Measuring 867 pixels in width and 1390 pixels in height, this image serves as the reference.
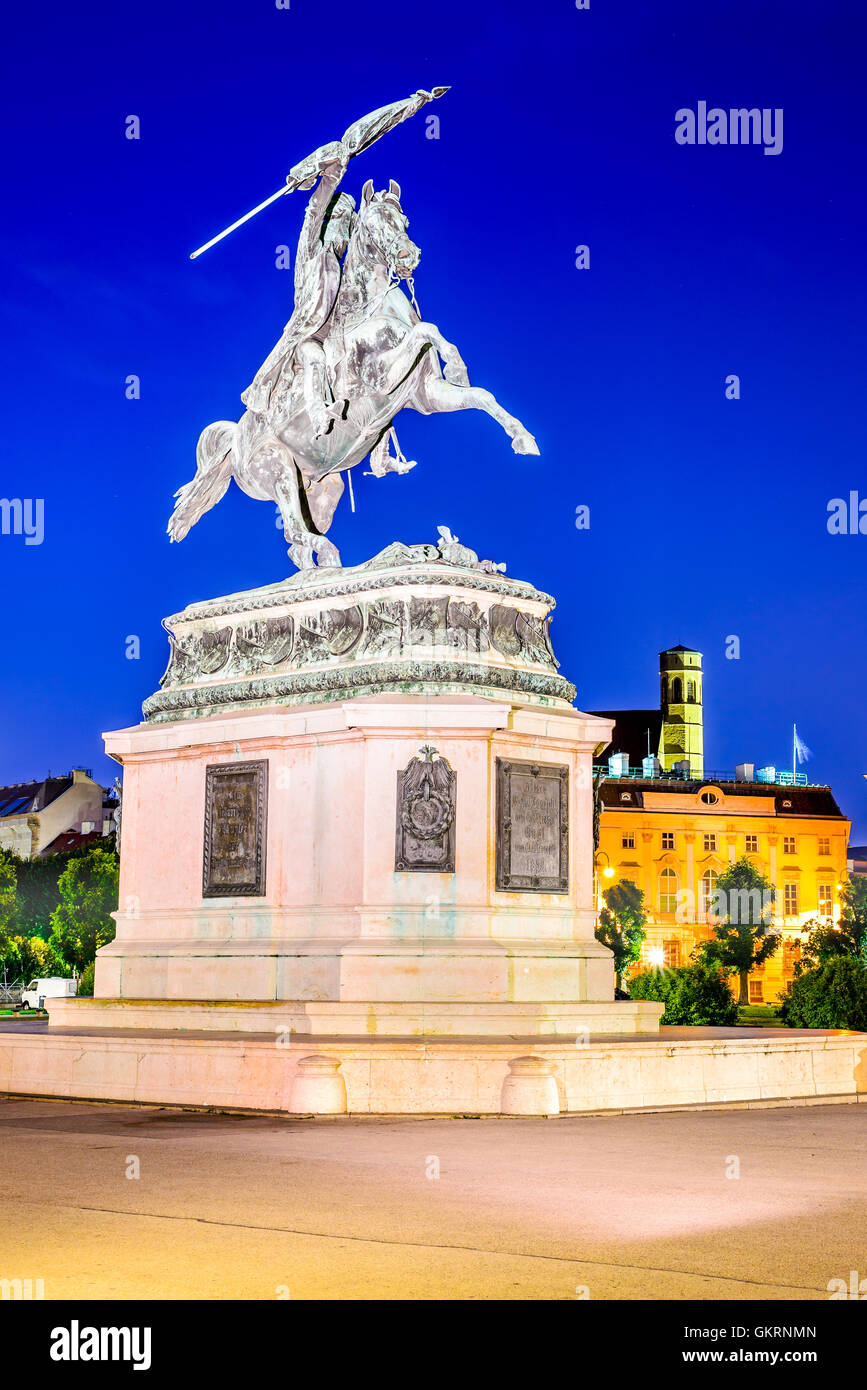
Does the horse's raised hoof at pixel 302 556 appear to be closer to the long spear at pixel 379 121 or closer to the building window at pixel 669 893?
the long spear at pixel 379 121

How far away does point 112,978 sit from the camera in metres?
21.7

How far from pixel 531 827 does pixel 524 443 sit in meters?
4.62

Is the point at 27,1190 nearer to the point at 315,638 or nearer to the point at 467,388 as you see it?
the point at 315,638

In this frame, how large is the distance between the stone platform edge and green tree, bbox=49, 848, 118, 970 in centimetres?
5289

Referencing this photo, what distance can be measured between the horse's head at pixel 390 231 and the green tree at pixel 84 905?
1995 inches

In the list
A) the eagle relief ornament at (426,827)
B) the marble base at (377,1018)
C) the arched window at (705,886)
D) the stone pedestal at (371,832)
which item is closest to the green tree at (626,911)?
the arched window at (705,886)

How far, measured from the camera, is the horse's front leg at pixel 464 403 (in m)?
20.9

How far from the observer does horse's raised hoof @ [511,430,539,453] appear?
20859mm

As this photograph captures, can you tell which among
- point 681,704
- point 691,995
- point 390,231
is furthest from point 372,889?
point 681,704

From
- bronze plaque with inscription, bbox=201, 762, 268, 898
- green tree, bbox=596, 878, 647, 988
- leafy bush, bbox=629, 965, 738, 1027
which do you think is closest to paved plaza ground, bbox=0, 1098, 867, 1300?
bronze plaque with inscription, bbox=201, 762, 268, 898

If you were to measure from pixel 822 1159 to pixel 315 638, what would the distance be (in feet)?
33.7

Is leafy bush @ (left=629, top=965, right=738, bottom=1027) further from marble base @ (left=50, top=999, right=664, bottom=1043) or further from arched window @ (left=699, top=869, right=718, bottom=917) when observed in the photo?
arched window @ (left=699, top=869, right=718, bottom=917)

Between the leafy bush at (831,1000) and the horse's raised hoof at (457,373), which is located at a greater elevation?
the horse's raised hoof at (457,373)
